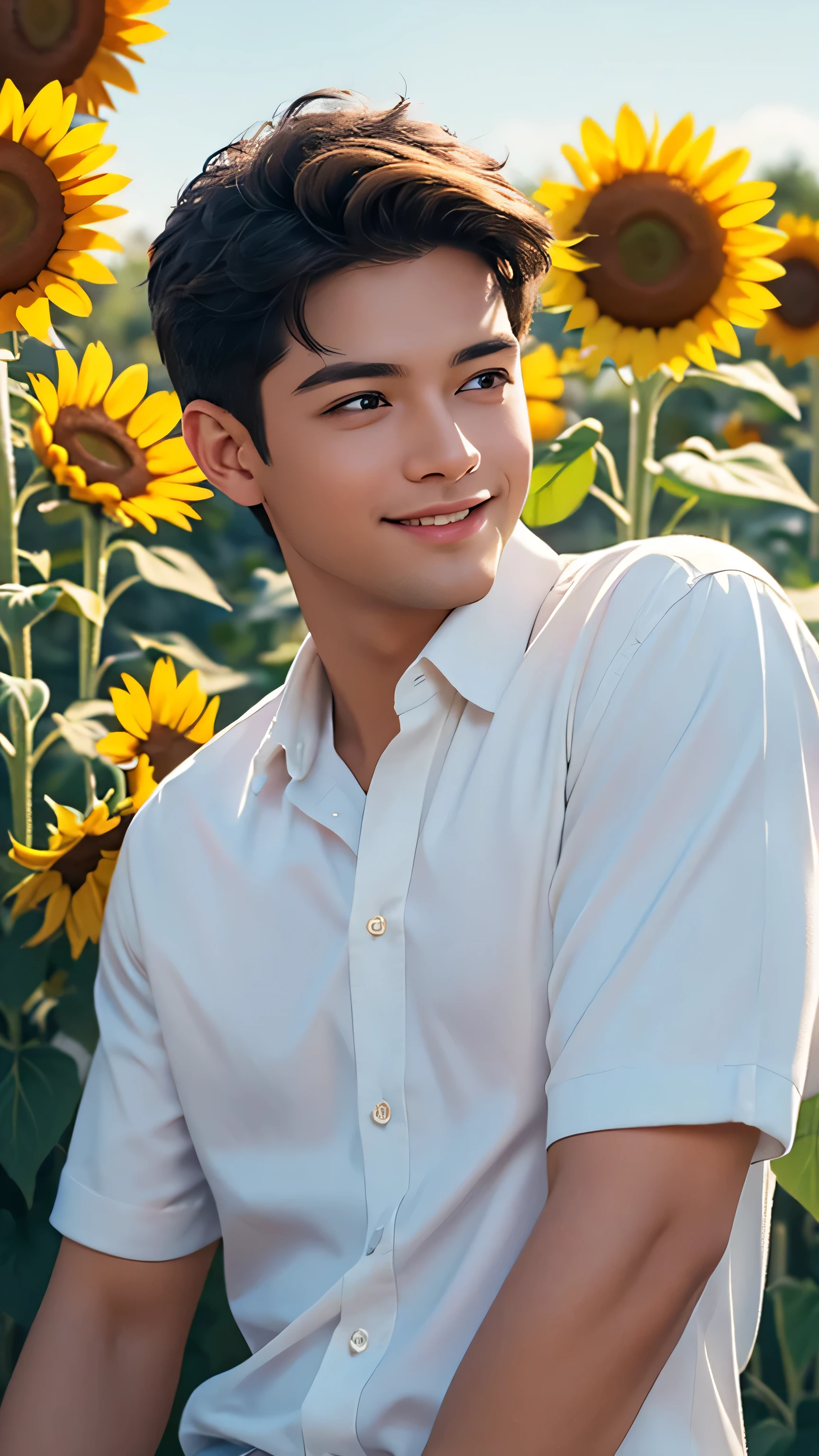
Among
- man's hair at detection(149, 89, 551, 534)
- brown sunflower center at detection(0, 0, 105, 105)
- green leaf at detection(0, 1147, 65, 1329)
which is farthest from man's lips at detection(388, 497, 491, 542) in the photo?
green leaf at detection(0, 1147, 65, 1329)

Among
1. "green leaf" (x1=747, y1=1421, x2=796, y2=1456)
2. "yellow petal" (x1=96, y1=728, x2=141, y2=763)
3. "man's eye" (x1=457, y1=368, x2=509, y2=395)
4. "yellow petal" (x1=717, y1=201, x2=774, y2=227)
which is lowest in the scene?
"green leaf" (x1=747, y1=1421, x2=796, y2=1456)

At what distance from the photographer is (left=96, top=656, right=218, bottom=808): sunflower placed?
1.09m

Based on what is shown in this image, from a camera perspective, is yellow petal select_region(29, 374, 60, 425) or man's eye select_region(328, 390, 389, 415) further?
yellow petal select_region(29, 374, 60, 425)

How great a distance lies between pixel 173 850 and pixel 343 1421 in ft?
1.29

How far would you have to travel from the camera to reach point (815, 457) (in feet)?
4.22

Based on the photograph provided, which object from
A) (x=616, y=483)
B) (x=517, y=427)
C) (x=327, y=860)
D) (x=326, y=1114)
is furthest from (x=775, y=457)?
(x=326, y=1114)

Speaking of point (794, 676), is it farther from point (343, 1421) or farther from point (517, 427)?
point (343, 1421)

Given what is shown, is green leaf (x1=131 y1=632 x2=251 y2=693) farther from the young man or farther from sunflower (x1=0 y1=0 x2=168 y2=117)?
sunflower (x1=0 y1=0 x2=168 y2=117)

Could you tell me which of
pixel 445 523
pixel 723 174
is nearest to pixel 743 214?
pixel 723 174

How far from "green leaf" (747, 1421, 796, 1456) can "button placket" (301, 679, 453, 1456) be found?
56 centimetres

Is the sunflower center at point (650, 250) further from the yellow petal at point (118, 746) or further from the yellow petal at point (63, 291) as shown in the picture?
the yellow petal at point (118, 746)

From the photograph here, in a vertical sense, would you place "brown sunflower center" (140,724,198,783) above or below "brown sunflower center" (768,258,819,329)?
below

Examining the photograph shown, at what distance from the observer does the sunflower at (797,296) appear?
1.16m

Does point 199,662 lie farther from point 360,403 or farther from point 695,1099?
point 695,1099
